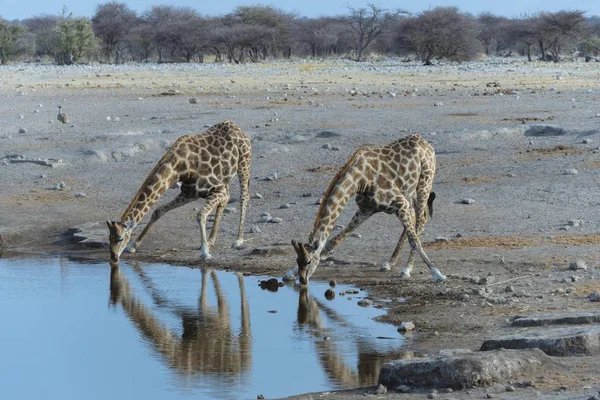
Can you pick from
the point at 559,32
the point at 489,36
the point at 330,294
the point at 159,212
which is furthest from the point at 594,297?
the point at 489,36

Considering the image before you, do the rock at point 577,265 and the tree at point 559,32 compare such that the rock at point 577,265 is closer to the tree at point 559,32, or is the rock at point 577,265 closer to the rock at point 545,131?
the rock at point 545,131

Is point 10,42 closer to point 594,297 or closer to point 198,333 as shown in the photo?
point 198,333

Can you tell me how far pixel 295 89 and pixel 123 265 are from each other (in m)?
21.2

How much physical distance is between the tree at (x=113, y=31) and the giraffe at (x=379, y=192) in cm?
5837

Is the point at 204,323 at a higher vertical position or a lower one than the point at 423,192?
lower

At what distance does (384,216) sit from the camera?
14.4 metres

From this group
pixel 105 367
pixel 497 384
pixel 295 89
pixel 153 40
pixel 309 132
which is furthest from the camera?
pixel 153 40

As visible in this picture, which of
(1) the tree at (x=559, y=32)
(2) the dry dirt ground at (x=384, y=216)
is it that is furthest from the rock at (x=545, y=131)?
(1) the tree at (x=559, y=32)

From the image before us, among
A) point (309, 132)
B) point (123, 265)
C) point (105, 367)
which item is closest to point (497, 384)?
point (105, 367)

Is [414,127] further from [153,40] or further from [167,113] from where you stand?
[153,40]

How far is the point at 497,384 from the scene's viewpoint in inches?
275

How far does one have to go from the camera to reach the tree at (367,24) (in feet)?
227

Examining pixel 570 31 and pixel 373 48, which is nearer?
pixel 570 31

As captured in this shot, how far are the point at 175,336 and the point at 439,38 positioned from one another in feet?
153
